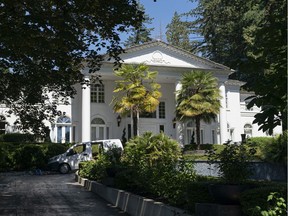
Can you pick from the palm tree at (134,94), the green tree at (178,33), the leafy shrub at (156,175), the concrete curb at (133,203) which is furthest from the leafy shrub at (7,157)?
the green tree at (178,33)

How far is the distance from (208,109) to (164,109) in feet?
25.9

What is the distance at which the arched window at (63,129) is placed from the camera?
119 ft

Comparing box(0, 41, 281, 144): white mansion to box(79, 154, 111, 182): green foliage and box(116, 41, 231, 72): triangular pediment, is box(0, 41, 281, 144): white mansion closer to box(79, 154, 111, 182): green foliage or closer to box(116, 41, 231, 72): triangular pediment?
box(116, 41, 231, 72): triangular pediment

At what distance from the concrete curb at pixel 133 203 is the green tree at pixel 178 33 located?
176 feet

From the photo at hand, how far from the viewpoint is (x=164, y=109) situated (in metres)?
39.2

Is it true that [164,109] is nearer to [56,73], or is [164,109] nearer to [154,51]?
[154,51]

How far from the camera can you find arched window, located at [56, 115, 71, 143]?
3616cm

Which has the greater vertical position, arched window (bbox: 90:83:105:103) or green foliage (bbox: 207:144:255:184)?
arched window (bbox: 90:83:105:103)

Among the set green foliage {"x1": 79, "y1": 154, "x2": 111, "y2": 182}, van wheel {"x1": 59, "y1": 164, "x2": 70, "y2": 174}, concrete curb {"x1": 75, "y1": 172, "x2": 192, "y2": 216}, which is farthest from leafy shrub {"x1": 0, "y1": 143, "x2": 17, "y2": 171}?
concrete curb {"x1": 75, "y1": 172, "x2": 192, "y2": 216}

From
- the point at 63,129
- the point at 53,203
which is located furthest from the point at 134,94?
the point at 53,203

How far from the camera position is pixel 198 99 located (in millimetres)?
32094

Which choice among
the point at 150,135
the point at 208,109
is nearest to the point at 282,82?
the point at 150,135

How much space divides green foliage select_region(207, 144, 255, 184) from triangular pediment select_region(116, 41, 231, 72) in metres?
29.3

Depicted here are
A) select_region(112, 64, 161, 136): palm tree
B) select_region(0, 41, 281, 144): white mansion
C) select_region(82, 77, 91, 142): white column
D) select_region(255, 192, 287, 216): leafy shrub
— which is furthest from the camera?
select_region(0, 41, 281, 144): white mansion
